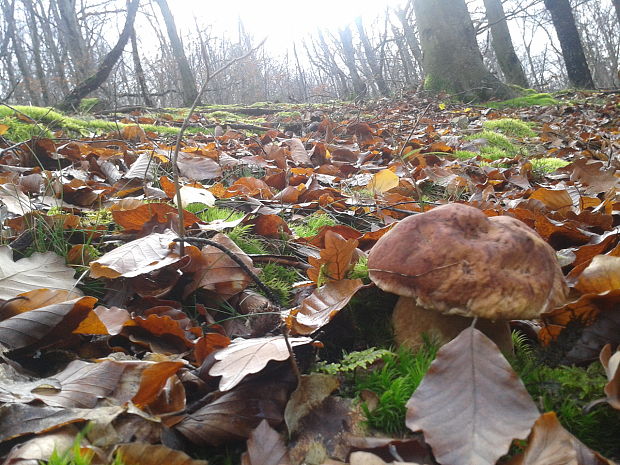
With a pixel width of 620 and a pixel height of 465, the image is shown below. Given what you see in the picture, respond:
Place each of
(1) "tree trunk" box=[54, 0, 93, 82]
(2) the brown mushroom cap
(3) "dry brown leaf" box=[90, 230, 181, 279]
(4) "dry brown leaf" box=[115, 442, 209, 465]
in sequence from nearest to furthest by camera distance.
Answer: (4) "dry brown leaf" box=[115, 442, 209, 465] < (2) the brown mushroom cap < (3) "dry brown leaf" box=[90, 230, 181, 279] < (1) "tree trunk" box=[54, 0, 93, 82]

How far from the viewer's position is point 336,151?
173 inches

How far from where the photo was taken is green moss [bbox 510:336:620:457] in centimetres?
100

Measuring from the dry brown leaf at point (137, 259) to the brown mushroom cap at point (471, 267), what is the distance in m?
0.76

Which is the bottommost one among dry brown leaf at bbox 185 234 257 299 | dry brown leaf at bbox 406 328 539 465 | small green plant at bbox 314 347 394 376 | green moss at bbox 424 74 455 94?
dry brown leaf at bbox 406 328 539 465

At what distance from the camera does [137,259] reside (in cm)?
157

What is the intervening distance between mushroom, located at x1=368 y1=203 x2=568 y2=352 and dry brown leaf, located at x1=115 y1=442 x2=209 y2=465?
0.64 m

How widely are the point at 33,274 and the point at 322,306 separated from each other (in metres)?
0.97

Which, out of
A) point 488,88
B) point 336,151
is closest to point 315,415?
point 336,151

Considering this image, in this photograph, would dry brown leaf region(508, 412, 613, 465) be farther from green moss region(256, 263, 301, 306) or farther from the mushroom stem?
green moss region(256, 263, 301, 306)

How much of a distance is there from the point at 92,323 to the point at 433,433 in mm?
945

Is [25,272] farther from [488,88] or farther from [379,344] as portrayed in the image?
[488,88]

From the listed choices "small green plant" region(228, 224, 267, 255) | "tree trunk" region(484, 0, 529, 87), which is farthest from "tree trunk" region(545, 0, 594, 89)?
"small green plant" region(228, 224, 267, 255)

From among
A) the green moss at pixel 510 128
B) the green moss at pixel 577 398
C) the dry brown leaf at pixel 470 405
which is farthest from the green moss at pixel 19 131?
the green moss at pixel 510 128

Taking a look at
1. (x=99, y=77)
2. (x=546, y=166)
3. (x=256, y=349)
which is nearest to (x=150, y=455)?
(x=256, y=349)
